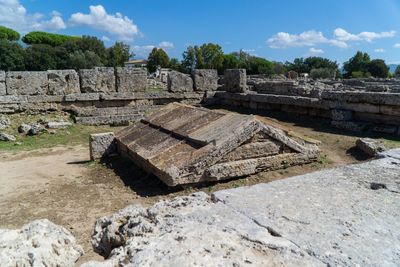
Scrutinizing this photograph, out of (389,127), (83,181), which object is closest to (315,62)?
(389,127)

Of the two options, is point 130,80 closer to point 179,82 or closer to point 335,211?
point 179,82

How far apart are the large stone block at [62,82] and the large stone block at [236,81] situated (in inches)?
218

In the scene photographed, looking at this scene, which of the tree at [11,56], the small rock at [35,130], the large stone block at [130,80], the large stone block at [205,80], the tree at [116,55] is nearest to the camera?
the small rock at [35,130]

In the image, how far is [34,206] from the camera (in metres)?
5.59

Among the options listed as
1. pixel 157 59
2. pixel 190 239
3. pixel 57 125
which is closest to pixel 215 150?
pixel 190 239

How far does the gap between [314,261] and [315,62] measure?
6519cm

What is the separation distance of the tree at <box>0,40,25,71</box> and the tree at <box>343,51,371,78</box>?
1747 inches

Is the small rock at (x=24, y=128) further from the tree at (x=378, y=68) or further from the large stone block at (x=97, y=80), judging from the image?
the tree at (x=378, y=68)

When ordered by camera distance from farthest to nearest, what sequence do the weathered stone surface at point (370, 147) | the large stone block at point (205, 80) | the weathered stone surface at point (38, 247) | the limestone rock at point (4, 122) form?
the large stone block at point (205, 80)
the limestone rock at point (4, 122)
the weathered stone surface at point (370, 147)
the weathered stone surface at point (38, 247)

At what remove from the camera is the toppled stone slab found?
228 cm

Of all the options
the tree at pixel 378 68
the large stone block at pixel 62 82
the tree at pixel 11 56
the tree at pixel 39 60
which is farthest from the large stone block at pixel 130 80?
the tree at pixel 378 68

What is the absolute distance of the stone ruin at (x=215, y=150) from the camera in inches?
225

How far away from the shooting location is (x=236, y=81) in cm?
1414

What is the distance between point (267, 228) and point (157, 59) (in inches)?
2191
